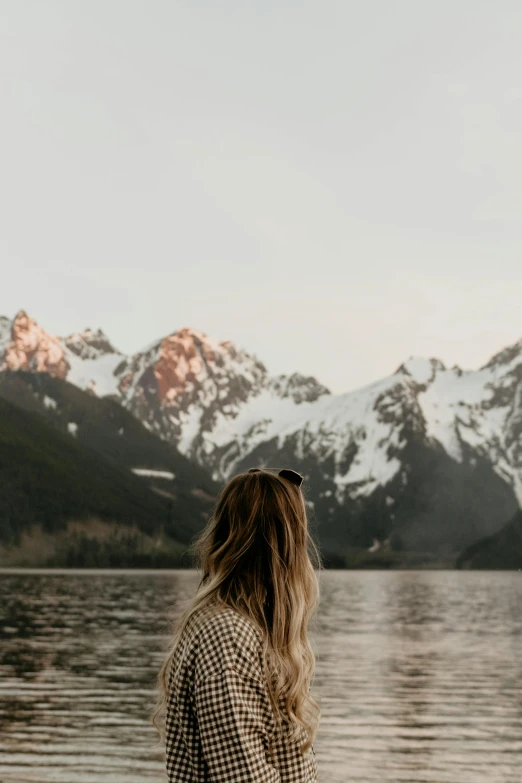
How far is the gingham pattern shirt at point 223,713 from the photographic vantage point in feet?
17.5

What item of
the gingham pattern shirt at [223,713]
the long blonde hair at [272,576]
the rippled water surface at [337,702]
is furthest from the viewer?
the rippled water surface at [337,702]

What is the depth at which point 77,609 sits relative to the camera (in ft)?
483

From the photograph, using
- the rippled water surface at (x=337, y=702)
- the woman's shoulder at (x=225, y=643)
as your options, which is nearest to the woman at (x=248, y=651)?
the woman's shoulder at (x=225, y=643)

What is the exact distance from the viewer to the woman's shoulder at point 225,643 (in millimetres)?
5414

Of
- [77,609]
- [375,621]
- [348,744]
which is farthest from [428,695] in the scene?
[77,609]

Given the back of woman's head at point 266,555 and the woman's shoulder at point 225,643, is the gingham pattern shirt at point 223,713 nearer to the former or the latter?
the woman's shoulder at point 225,643

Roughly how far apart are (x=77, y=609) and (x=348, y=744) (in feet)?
352

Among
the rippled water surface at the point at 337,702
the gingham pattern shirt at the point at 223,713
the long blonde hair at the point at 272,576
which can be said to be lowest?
the rippled water surface at the point at 337,702

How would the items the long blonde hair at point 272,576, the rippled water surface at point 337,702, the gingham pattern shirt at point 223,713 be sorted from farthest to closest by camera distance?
the rippled water surface at point 337,702 < the long blonde hair at point 272,576 < the gingham pattern shirt at point 223,713

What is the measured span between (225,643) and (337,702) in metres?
55.1

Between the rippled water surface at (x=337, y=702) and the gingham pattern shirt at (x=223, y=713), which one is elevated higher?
the gingham pattern shirt at (x=223, y=713)

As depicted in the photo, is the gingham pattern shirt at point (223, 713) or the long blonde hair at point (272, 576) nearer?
the gingham pattern shirt at point (223, 713)

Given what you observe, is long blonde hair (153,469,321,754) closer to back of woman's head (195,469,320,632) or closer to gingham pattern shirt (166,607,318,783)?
back of woman's head (195,469,320,632)

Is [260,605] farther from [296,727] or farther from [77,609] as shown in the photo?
[77,609]
